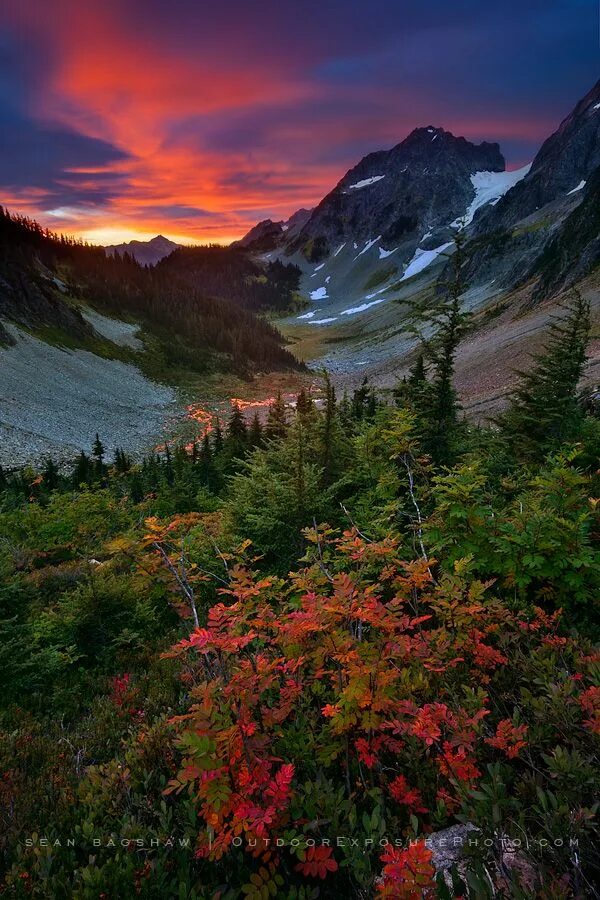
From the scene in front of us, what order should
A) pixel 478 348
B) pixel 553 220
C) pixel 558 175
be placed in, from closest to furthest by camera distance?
pixel 478 348
pixel 553 220
pixel 558 175

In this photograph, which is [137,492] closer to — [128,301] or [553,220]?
[128,301]

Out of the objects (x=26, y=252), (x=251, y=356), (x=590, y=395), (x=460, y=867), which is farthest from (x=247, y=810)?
(x=26, y=252)

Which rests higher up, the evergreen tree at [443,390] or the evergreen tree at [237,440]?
the evergreen tree at [443,390]

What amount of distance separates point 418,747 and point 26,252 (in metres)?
134

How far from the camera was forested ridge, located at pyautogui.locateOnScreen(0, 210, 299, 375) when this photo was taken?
81062 millimetres

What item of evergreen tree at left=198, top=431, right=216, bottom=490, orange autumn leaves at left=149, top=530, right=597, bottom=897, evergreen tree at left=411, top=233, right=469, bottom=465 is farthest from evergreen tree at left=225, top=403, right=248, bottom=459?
orange autumn leaves at left=149, top=530, right=597, bottom=897

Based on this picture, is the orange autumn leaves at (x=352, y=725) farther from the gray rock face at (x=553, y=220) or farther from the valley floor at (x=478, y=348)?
the gray rock face at (x=553, y=220)

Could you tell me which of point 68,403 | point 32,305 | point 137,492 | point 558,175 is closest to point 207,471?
point 137,492

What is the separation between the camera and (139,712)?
5.07m

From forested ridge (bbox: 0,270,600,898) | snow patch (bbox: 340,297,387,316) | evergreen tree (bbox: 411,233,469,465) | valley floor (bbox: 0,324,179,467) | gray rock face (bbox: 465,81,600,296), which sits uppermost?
gray rock face (bbox: 465,81,600,296)

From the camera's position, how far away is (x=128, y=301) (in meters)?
119

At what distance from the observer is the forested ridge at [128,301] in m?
81.1

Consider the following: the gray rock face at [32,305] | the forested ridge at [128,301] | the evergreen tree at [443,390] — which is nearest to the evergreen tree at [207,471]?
the evergreen tree at [443,390]

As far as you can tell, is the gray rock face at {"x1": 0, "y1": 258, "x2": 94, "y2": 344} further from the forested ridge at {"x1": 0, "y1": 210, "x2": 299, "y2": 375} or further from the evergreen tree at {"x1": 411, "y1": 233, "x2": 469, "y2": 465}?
the evergreen tree at {"x1": 411, "y1": 233, "x2": 469, "y2": 465}
